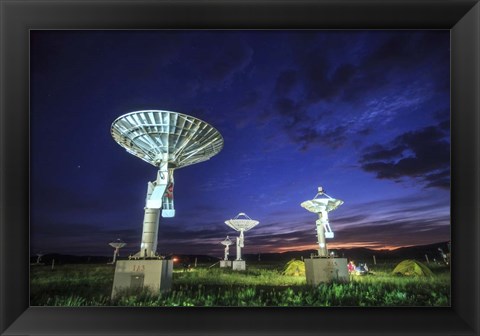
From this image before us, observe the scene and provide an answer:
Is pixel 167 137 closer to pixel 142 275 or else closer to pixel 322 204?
pixel 142 275

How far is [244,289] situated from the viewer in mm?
6500

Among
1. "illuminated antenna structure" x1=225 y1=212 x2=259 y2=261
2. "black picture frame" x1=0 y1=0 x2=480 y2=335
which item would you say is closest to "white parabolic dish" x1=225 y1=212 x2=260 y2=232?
"illuminated antenna structure" x1=225 y1=212 x2=259 y2=261

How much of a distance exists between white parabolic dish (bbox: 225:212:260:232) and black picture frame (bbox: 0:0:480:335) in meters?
1.79

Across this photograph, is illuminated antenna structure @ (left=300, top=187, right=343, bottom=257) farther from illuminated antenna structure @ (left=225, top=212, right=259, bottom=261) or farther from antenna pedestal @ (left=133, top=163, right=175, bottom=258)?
antenna pedestal @ (left=133, top=163, right=175, bottom=258)

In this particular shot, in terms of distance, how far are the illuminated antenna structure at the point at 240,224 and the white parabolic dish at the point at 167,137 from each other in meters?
1.24

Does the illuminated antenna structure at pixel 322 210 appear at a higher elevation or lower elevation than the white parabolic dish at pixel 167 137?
lower

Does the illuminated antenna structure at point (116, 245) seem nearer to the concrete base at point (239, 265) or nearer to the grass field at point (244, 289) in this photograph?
the grass field at point (244, 289)

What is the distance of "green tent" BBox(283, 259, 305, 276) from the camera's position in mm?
6665

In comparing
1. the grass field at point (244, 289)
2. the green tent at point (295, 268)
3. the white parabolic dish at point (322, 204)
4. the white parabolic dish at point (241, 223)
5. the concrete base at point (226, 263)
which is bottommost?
the grass field at point (244, 289)
